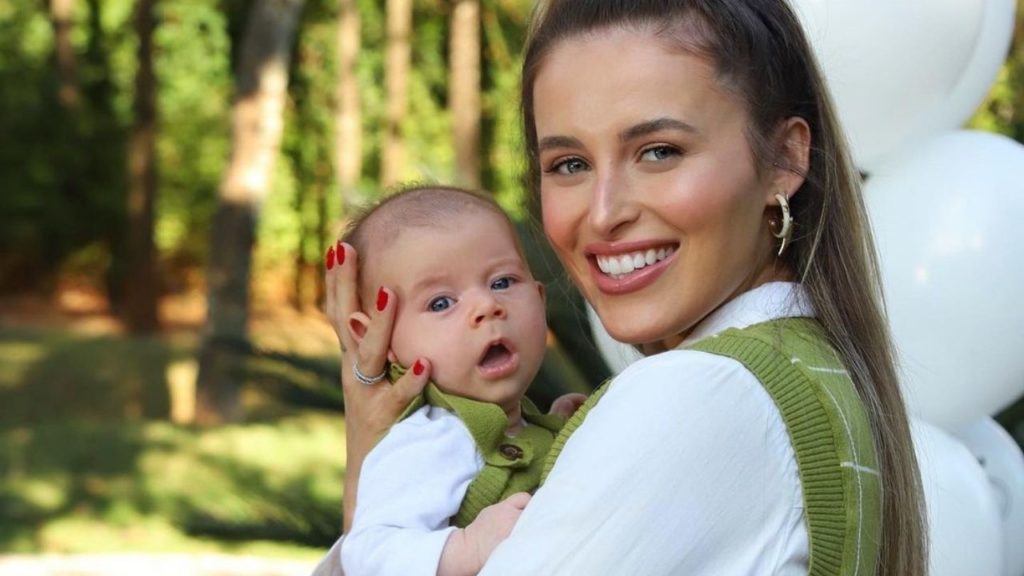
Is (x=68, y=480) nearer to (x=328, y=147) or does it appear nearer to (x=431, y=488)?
(x=431, y=488)

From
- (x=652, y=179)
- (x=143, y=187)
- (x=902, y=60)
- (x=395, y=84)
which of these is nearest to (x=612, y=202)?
(x=652, y=179)

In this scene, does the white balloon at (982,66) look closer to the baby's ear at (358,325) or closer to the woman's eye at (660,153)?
the baby's ear at (358,325)

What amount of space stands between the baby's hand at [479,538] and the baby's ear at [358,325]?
0.48 meters

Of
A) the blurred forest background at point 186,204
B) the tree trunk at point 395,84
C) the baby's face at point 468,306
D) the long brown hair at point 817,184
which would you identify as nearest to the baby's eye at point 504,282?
the baby's face at point 468,306

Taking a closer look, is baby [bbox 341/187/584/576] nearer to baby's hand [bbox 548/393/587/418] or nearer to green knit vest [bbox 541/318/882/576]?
baby's hand [bbox 548/393/587/418]

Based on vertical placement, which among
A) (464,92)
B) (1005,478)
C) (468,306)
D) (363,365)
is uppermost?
(468,306)

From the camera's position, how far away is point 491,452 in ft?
6.08

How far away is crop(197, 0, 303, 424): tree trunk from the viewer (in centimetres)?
969

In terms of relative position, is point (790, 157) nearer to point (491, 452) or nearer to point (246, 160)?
point (491, 452)

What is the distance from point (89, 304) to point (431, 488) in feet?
57.2

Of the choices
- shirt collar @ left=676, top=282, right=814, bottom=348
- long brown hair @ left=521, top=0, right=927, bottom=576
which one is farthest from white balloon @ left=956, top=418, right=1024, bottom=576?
shirt collar @ left=676, top=282, right=814, bottom=348

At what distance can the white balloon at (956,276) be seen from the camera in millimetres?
2979

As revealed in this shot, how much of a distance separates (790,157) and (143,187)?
13.2 m

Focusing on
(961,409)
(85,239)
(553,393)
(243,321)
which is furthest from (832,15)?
(85,239)
